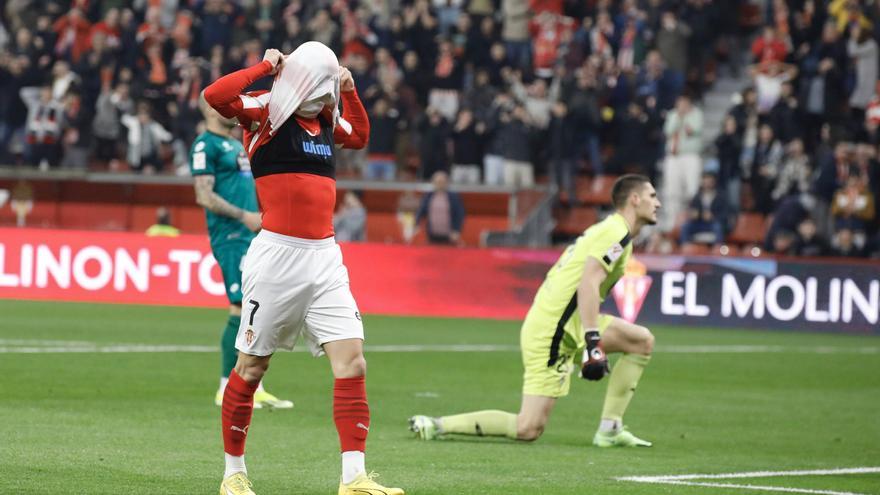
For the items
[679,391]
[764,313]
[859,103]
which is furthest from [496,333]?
[859,103]

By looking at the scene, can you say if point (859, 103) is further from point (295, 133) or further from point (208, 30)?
point (295, 133)

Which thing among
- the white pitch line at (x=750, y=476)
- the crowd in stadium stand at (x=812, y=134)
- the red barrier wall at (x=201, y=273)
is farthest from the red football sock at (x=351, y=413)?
the crowd in stadium stand at (x=812, y=134)

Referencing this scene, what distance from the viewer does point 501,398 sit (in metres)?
14.5

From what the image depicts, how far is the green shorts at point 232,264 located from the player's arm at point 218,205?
0.84ft

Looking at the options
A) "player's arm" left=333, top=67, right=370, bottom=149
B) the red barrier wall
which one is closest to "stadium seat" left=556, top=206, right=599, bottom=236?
Answer: the red barrier wall

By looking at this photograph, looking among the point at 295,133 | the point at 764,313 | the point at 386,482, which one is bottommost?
the point at 764,313

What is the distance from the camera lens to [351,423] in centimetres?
800

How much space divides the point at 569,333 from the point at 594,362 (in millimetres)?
801

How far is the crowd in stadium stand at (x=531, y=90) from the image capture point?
2742 centimetres

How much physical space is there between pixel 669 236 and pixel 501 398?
13.9m

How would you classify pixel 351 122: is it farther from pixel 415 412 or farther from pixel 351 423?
pixel 415 412

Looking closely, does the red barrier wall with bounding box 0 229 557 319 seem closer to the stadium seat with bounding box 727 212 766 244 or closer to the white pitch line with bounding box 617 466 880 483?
the stadium seat with bounding box 727 212 766 244

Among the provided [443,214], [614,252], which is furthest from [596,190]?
[614,252]

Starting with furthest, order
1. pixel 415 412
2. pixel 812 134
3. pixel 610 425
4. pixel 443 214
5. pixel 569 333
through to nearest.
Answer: pixel 812 134
pixel 443 214
pixel 415 412
pixel 610 425
pixel 569 333
